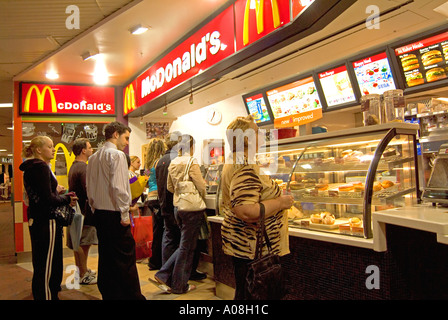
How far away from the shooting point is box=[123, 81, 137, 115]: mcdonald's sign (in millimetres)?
7020

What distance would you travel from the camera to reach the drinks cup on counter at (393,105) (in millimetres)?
2934

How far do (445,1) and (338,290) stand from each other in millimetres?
2767

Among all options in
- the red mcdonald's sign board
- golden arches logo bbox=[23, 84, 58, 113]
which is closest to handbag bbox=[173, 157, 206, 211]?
the red mcdonald's sign board

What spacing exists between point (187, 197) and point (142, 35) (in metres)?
2.59

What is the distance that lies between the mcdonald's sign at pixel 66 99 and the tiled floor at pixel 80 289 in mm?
3134

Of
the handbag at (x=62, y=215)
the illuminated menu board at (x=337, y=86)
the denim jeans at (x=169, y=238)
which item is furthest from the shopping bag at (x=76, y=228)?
the illuminated menu board at (x=337, y=86)

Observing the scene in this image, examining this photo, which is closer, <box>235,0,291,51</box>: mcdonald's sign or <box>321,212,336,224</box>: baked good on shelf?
<box>321,212,336,224</box>: baked good on shelf

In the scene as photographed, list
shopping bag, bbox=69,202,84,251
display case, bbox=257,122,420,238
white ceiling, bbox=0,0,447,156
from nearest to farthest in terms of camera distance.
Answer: display case, bbox=257,122,420,238 < white ceiling, bbox=0,0,447,156 < shopping bag, bbox=69,202,84,251

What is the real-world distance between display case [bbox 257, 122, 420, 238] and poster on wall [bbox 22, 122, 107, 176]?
5007 mm

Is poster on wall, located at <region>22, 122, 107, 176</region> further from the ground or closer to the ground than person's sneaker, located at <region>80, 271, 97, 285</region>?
further from the ground

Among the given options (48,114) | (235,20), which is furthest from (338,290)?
(48,114)

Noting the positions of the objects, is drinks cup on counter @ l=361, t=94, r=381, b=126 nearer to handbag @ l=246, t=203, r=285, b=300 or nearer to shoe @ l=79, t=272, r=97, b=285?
handbag @ l=246, t=203, r=285, b=300

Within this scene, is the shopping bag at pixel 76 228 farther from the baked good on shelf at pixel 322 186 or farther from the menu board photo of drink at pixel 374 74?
the menu board photo of drink at pixel 374 74

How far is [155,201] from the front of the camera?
5.19 m
